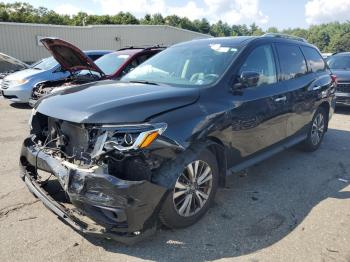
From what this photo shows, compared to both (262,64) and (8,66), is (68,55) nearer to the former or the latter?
(262,64)

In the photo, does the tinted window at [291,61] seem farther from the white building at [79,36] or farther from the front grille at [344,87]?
the white building at [79,36]

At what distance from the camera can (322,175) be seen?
548 centimetres

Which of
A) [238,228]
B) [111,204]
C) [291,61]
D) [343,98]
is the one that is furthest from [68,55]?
[343,98]

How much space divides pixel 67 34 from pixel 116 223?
27.5 metres

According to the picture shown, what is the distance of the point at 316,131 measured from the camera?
658 centimetres

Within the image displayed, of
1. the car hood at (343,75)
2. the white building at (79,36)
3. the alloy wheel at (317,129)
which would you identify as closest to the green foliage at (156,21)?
the car hood at (343,75)

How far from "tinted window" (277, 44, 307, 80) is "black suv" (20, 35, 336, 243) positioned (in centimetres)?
3

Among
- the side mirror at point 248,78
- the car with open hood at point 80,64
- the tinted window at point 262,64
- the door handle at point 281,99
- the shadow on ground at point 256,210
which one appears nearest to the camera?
the shadow on ground at point 256,210

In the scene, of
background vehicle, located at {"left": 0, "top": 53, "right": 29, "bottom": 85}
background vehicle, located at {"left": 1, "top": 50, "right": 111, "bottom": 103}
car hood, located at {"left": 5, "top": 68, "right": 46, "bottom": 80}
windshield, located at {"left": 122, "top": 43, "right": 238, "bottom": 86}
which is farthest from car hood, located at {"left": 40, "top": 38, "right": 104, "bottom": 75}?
background vehicle, located at {"left": 0, "top": 53, "right": 29, "bottom": 85}

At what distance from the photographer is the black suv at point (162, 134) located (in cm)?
320

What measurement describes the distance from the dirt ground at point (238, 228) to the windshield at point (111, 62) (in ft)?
13.5

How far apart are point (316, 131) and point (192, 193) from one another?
3662mm

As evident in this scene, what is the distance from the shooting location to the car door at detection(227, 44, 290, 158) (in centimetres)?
430

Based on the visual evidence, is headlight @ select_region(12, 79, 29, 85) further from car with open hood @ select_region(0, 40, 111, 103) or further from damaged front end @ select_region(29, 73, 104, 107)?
damaged front end @ select_region(29, 73, 104, 107)
